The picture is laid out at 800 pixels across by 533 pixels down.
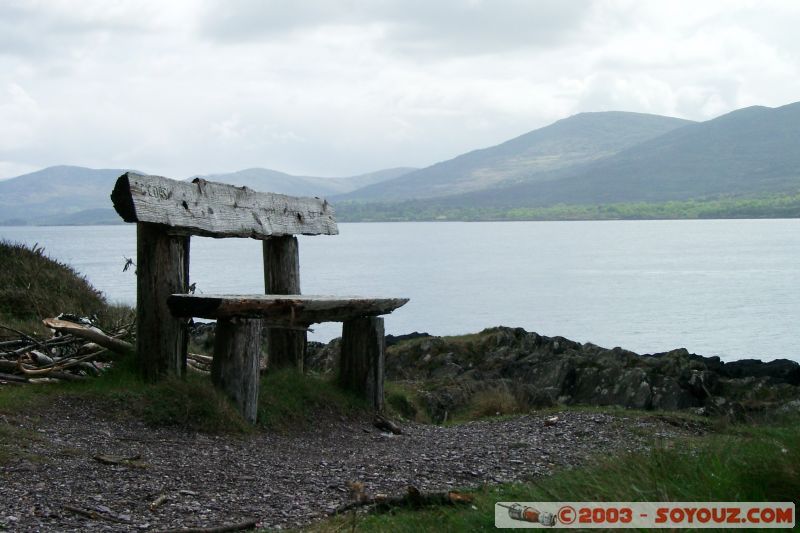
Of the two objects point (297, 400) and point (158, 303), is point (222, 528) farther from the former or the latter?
point (297, 400)

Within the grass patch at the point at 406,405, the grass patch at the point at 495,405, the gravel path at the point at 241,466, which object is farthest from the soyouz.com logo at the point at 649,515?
the grass patch at the point at 495,405

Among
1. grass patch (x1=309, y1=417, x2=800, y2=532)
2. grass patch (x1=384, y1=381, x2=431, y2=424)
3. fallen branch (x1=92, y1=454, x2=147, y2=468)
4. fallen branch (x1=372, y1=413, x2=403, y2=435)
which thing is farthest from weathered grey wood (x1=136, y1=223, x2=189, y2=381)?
A: grass patch (x1=309, y1=417, x2=800, y2=532)

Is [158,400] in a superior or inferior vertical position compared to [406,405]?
superior

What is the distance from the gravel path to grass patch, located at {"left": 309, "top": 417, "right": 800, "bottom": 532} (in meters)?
1.01

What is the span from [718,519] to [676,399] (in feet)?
36.7

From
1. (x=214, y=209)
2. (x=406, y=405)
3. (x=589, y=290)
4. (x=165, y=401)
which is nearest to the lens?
(x=165, y=401)

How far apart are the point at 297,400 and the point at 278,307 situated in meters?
1.49

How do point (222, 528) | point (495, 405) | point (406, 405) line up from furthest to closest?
1. point (495, 405)
2. point (406, 405)
3. point (222, 528)

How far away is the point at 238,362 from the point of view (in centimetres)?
1021

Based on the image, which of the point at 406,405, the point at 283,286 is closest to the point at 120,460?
the point at 283,286

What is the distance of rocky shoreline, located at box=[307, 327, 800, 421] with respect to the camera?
1498 cm

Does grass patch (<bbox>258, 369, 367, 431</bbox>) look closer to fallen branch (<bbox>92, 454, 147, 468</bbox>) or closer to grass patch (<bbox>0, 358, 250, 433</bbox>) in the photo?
grass patch (<bbox>0, 358, 250, 433</bbox>)

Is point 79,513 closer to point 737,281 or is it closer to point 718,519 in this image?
point 718,519

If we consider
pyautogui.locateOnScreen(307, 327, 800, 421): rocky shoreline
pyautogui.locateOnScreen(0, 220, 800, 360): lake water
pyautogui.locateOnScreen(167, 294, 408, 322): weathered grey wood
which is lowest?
pyautogui.locateOnScreen(0, 220, 800, 360): lake water
